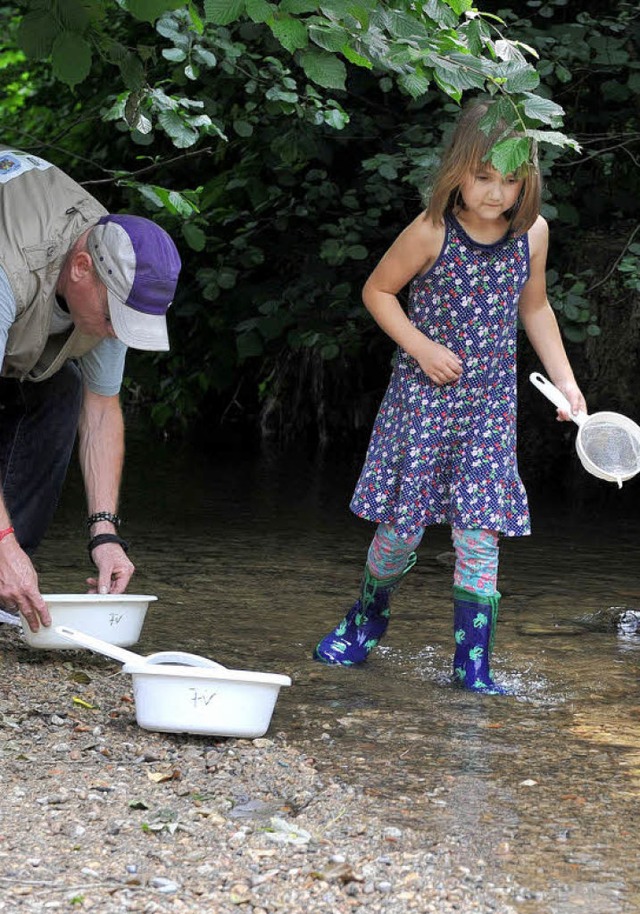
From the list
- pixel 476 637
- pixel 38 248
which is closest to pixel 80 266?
pixel 38 248

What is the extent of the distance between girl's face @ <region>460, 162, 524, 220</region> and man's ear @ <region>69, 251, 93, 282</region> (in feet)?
3.09

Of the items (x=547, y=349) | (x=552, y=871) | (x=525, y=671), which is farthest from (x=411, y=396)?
(x=552, y=871)

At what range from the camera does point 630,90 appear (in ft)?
20.5

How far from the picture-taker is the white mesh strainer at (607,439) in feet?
10.9

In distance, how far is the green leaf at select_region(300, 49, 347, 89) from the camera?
279cm

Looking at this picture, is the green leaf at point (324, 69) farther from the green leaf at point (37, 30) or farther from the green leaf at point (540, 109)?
the green leaf at point (37, 30)

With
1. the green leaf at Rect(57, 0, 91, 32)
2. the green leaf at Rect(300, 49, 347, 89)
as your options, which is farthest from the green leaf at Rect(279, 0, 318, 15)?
the green leaf at Rect(57, 0, 91, 32)

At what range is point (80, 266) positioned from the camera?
3055 mm

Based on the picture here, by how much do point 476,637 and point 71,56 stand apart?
167cm

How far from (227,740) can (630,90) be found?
14.4 ft

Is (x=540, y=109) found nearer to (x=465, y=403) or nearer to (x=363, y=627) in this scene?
(x=465, y=403)

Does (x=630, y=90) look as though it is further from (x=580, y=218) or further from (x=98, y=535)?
(x=98, y=535)

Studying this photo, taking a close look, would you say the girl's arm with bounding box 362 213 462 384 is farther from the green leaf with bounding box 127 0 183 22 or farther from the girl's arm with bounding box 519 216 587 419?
the green leaf with bounding box 127 0 183 22

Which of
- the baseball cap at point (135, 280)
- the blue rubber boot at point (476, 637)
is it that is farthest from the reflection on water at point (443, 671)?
the baseball cap at point (135, 280)
